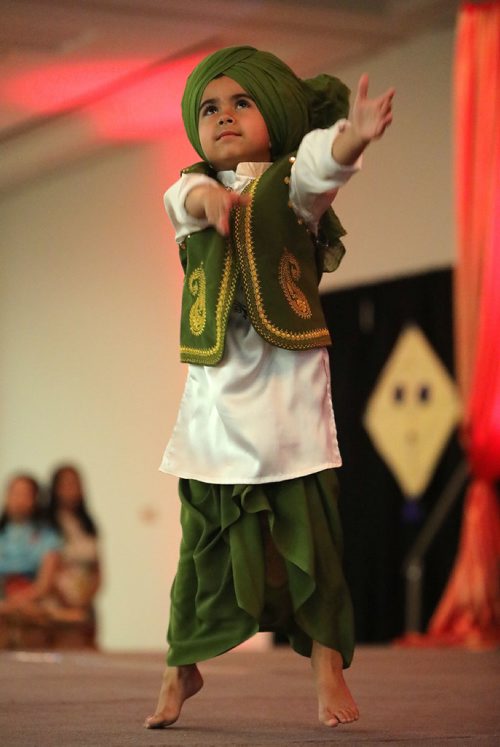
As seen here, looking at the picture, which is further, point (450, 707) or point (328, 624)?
point (450, 707)

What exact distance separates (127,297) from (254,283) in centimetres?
504

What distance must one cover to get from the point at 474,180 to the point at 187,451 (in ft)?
11.1

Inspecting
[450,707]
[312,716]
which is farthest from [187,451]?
[450,707]

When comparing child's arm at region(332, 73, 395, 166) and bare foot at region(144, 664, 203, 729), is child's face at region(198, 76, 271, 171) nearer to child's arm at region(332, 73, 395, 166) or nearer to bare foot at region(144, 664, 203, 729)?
child's arm at region(332, 73, 395, 166)

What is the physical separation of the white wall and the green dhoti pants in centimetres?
308

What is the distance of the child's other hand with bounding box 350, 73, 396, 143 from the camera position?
5.96 ft

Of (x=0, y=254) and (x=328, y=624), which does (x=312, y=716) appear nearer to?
(x=328, y=624)

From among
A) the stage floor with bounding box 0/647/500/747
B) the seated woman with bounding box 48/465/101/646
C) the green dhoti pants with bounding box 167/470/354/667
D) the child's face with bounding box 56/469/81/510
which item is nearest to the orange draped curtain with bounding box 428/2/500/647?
the stage floor with bounding box 0/647/500/747

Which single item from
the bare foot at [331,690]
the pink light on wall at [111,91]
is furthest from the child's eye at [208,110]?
the pink light on wall at [111,91]

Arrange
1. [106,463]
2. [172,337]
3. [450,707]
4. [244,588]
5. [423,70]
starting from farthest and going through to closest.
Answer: [106,463] → [172,337] → [423,70] → [450,707] → [244,588]

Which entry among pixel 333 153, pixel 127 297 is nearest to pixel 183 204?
pixel 333 153

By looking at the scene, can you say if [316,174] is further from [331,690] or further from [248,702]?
[248,702]

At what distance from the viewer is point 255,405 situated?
1.99 metres

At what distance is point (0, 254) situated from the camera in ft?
21.5
